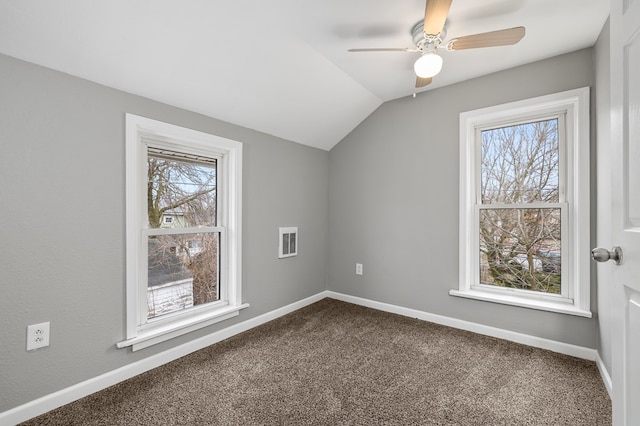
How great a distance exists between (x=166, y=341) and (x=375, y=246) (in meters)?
2.14

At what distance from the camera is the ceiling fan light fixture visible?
1679mm

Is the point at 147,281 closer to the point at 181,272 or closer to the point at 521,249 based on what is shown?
the point at 181,272

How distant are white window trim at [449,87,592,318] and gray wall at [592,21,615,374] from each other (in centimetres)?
8

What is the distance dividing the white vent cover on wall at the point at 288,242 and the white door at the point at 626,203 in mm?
2469

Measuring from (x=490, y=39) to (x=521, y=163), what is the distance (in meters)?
1.26

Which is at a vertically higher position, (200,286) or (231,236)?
(231,236)

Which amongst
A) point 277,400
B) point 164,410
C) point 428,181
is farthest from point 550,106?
point 164,410

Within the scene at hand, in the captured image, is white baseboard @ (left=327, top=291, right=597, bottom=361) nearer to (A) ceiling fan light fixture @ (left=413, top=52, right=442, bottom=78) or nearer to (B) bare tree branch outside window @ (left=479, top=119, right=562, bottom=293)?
(B) bare tree branch outside window @ (left=479, top=119, right=562, bottom=293)

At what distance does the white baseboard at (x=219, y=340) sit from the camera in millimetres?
1540

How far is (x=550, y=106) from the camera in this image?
2.26 m

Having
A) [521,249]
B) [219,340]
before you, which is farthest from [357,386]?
[521,249]

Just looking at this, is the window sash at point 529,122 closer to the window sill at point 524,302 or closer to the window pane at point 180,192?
the window sill at point 524,302

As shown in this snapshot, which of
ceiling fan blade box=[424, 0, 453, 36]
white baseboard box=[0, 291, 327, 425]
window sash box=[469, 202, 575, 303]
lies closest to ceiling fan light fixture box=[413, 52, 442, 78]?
ceiling fan blade box=[424, 0, 453, 36]

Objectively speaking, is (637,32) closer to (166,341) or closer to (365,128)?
(365,128)
